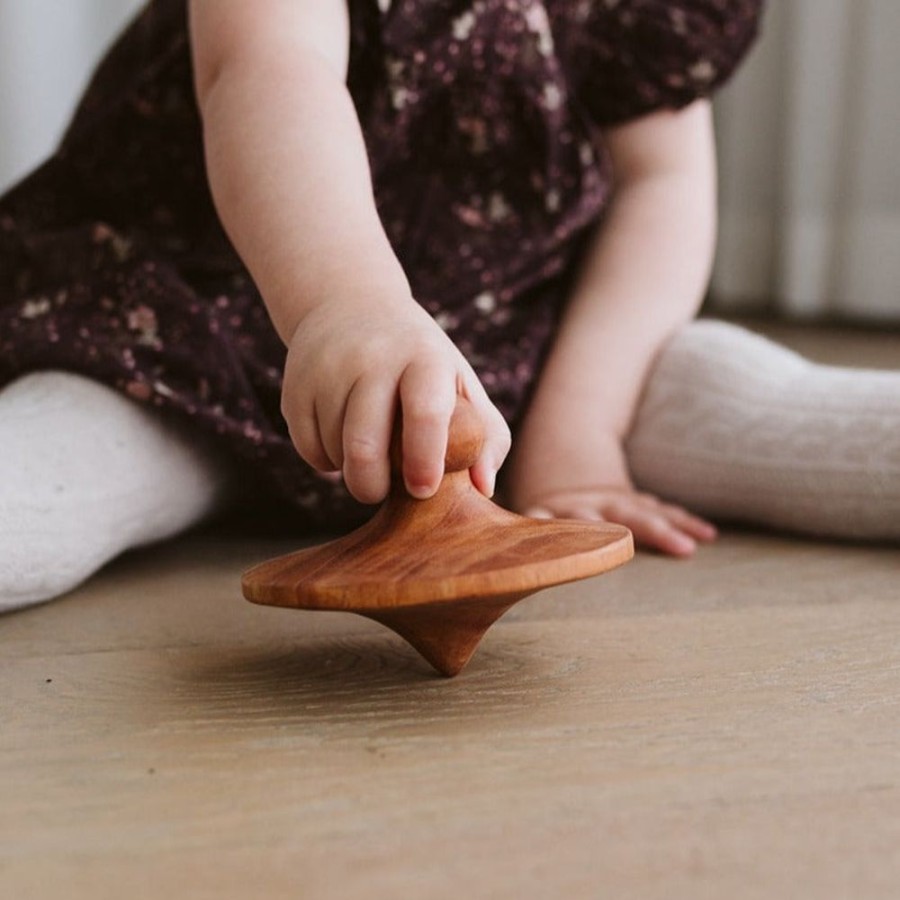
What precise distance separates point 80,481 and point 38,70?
1.36 metres

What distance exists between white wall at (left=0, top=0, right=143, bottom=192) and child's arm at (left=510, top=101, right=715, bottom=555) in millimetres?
1165

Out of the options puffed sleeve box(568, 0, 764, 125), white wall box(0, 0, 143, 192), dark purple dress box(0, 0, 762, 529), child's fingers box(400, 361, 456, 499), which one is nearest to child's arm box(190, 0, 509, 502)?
child's fingers box(400, 361, 456, 499)

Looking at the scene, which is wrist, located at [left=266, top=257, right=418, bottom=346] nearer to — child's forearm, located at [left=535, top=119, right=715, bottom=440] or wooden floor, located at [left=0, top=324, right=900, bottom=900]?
wooden floor, located at [left=0, top=324, right=900, bottom=900]

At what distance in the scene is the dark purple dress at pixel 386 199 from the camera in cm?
73

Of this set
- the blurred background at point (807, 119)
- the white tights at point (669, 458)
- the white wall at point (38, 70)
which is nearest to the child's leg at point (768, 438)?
the white tights at point (669, 458)

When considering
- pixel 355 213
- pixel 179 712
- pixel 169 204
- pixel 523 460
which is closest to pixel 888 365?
pixel 523 460

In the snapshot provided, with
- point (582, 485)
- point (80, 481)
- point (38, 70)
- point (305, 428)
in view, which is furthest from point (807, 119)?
point (305, 428)

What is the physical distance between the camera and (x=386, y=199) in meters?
0.81

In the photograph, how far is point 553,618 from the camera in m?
0.57

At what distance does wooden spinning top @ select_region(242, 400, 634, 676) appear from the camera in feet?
1.35

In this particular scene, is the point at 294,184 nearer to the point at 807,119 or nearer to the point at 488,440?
the point at 488,440

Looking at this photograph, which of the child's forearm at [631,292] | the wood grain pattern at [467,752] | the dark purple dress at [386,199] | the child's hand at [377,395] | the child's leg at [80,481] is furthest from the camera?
the child's forearm at [631,292]

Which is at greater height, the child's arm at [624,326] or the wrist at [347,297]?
the wrist at [347,297]

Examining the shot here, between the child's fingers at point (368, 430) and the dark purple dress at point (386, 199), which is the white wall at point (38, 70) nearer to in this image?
the dark purple dress at point (386, 199)
